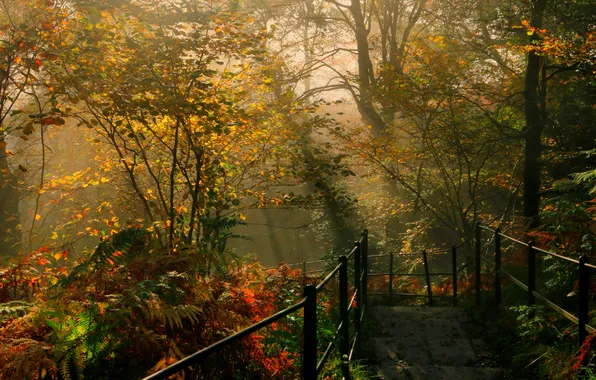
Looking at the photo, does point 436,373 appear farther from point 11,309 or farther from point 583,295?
point 11,309

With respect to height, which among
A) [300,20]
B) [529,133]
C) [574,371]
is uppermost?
[300,20]

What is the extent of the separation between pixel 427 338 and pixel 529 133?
23.5 ft

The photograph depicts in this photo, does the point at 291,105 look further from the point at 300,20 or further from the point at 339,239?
the point at 339,239

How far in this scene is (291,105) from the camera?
1092cm

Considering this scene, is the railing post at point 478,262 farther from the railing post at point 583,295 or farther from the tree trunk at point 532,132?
the railing post at point 583,295

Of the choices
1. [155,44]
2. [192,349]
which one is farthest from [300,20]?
[192,349]

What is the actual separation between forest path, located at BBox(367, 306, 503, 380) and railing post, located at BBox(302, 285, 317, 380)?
254cm

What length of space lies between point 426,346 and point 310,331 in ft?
12.7

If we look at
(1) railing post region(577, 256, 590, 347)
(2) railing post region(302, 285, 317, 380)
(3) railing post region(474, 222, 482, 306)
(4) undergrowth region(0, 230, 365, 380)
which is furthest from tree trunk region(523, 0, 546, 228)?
(2) railing post region(302, 285, 317, 380)

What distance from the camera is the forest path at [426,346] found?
18.6 ft

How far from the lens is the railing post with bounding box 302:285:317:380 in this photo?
10.3ft

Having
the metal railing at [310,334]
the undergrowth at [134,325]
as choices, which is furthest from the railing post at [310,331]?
the undergrowth at [134,325]

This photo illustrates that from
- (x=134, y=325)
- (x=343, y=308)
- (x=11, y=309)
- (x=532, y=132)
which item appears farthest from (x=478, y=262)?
(x=11, y=309)

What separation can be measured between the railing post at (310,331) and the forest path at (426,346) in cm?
254
